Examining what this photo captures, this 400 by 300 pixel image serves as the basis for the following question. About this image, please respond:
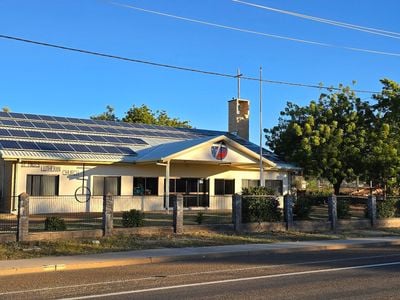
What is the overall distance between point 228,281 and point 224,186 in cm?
2258

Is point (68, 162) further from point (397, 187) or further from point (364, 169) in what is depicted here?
point (397, 187)

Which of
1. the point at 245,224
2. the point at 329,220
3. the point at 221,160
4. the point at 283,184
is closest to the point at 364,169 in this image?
the point at 283,184

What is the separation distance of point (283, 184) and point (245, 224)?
14720 mm

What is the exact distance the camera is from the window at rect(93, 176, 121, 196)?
93.7 ft

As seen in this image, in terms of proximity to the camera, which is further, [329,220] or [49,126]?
[49,126]

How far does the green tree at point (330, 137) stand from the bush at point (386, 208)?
9.17 m

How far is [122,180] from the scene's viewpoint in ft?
96.4

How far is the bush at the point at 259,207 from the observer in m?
21.1

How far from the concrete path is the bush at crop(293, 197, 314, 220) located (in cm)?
411

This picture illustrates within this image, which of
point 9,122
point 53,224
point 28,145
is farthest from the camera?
point 9,122

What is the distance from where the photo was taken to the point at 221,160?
98.9 feet

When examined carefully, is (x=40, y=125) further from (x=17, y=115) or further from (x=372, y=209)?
(x=372, y=209)

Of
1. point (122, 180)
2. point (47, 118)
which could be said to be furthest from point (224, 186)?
point (47, 118)

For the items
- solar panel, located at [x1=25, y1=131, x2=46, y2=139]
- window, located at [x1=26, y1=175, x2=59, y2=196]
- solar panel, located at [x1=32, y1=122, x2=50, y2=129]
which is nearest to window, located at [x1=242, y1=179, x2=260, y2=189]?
window, located at [x1=26, y1=175, x2=59, y2=196]
